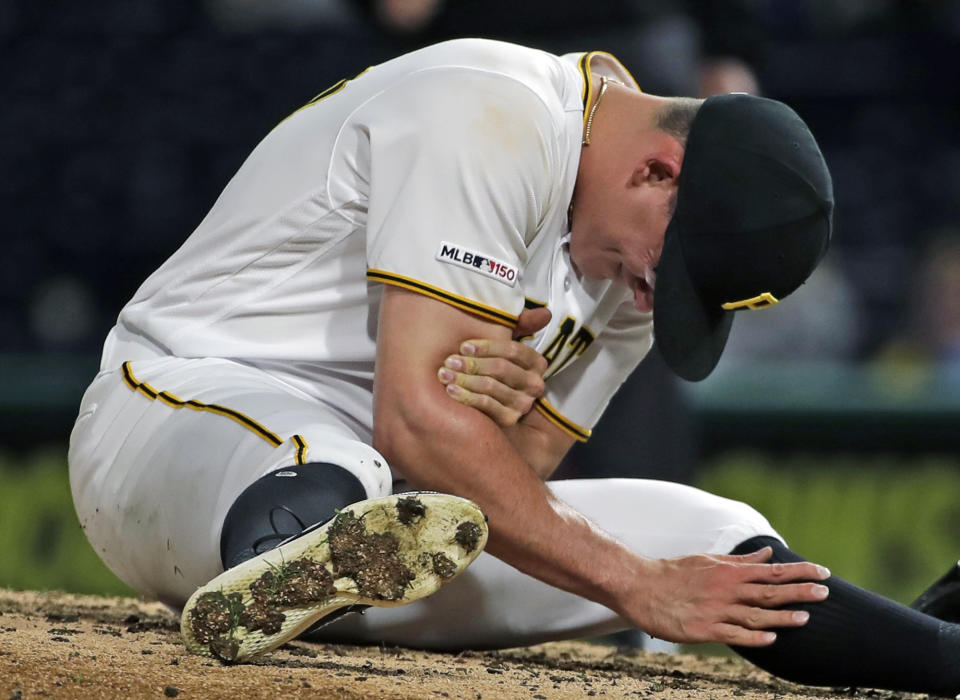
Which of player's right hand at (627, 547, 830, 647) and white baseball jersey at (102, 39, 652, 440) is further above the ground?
white baseball jersey at (102, 39, 652, 440)

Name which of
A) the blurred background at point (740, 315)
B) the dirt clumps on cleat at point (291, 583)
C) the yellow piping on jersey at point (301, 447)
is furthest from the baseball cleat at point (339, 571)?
the blurred background at point (740, 315)

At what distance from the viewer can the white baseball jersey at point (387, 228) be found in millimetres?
2320

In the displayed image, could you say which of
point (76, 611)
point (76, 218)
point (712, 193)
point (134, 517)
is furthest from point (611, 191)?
point (76, 218)

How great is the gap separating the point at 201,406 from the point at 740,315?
468cm

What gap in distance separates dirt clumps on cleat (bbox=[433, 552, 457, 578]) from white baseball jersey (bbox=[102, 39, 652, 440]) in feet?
1.67

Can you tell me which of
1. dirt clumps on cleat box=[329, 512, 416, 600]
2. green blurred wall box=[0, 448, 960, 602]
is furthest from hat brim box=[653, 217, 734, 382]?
green blurred wall box=[0, 448, 960, 602]

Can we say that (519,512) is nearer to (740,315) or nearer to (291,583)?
(291,583)

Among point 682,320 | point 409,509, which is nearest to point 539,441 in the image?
point 682,320

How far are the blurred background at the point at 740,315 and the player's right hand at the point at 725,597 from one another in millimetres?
2521

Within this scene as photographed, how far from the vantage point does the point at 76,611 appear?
3.04 metres

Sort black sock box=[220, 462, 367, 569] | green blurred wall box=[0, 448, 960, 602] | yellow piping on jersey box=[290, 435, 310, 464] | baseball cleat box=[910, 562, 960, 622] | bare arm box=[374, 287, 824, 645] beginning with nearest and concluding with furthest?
black sock box=[220, 462, 367, 569]
yellow piping on jersey box=[290, 435, 310, 464]
bare arm box=[374, 287, 824, 645]
baseball cleat box=[910, 562, 960, 622]
green blurred wall box=[0, 448, 960, 602]

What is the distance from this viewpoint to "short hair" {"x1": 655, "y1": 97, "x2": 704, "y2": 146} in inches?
98.3

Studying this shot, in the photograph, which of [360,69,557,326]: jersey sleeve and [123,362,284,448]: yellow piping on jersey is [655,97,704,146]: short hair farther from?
[123,362,284,448]: yellow piping on jersey

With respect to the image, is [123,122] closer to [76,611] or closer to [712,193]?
[76,611]
